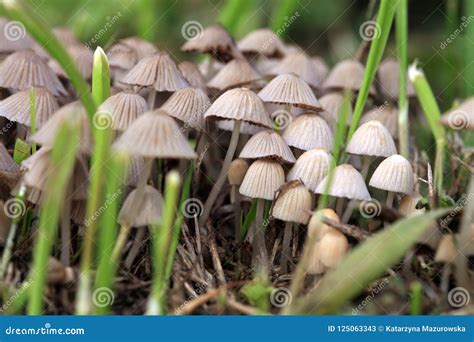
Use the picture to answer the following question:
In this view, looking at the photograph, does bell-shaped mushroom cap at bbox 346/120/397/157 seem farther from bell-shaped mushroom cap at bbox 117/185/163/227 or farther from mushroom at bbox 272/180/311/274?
bell-shaped mushroom cap at bbox 117/185/163/227

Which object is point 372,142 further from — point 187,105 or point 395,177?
point 187,105

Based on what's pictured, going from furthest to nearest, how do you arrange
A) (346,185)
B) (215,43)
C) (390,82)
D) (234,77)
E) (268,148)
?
(390,82) → (215,43) → (234,77) → (268,148) → (346,185)

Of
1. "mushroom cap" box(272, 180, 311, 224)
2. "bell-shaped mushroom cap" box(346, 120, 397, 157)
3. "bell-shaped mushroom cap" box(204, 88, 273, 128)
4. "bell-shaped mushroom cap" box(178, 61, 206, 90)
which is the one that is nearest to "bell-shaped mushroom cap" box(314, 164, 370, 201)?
"mushroom cap" box(272, 180, 311, 224)

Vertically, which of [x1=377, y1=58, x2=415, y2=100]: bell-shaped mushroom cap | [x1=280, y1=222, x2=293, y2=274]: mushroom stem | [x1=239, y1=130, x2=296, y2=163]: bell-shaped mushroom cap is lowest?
[x1=280, y1=222, x2=293, y2=274]: mushroom stem

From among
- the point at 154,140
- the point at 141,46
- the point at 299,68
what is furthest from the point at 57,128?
the point at 299,68

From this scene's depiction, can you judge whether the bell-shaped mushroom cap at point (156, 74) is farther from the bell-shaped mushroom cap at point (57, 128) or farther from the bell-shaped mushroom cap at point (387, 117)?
the bell-shaped mushroom cap at point (387, 117)

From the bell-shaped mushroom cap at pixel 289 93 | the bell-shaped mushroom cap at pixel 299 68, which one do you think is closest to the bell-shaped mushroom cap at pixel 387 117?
the bell-shaped mushroom cap at pixel 299 68

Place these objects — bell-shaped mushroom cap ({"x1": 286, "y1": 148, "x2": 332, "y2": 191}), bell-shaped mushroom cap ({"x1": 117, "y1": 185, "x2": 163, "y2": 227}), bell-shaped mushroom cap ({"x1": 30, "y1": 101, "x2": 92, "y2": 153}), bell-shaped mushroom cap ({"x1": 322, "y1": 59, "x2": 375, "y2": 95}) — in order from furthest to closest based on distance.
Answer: bell-shaped mushroom cap ({"x1": 322, "y1": 59, "x2": 375, "y2": 95}) → bell-shaped mushroom cap ({"x1": 286, "y1": 148, "x2": 332, "y2": 191}) → bell-shaped mushroom cap ({"x1": 117, "y1": 185, "x2": 163, "y2": 227}) → bell-shaped mushroom cap ({"x1": 30, "y1": 101, "x2": 92, "y2": 153})

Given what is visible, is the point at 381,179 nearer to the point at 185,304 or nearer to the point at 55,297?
the point at 185,304
